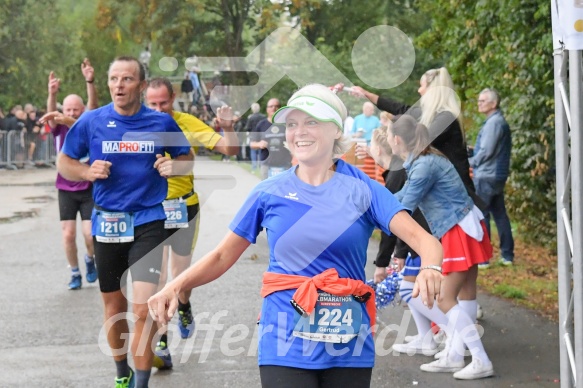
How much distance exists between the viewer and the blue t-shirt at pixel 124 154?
678cm

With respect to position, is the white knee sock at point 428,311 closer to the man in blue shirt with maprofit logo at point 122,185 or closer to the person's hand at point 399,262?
the person's hand at point 399,262

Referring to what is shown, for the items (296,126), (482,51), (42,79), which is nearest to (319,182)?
(296,126)

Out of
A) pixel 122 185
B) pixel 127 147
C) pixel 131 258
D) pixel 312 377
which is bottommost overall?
pixel 312 377

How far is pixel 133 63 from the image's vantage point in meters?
6.84

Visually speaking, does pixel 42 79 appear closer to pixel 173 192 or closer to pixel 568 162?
pixel 173 192

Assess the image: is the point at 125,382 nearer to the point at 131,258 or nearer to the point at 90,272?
the point at 131,258

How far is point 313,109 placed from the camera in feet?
14.0

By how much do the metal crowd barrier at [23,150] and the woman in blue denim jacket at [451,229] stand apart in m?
25.8

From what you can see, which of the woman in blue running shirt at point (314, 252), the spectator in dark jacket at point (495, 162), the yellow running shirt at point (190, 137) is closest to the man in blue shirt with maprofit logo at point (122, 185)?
the yellow running shirt at point (190, 137)

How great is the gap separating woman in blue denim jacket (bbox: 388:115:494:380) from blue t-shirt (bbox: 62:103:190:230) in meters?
1.70

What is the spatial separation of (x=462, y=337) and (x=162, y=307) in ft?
12.3

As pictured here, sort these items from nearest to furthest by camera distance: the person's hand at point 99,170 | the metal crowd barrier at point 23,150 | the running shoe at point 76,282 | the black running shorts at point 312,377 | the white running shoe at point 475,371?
the black running shorts at point 312,377 → the person's hand at point 99,170 → the white running shoe at point 475,371 → the running shoe at point 76,282 → the metal crowd barrier at point 23,150

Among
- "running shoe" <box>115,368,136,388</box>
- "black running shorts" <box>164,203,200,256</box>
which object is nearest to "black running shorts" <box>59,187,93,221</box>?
"black running shorts" <box>164,203,200,256</box>

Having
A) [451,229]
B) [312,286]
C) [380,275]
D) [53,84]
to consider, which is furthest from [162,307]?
[53,84]
